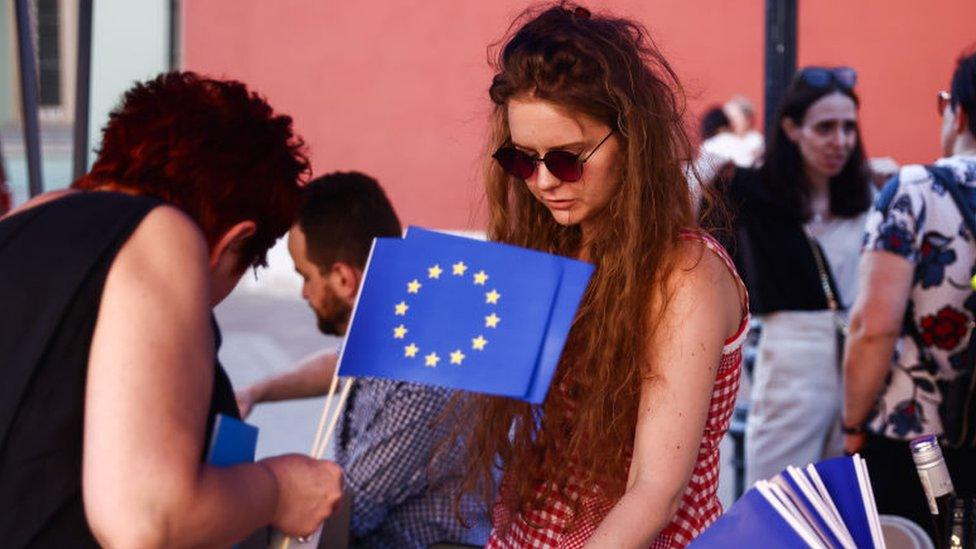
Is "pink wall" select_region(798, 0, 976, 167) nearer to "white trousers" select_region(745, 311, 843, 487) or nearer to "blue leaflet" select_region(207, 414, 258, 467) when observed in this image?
"white trousers" select_region(745, 311, 843, 487)

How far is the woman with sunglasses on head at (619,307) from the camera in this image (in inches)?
76.6

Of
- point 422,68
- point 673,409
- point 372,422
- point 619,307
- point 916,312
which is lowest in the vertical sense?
point 422,68

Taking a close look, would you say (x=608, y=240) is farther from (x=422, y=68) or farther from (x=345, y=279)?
(x=422, y=68)

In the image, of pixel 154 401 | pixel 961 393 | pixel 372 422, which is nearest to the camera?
pixel 154 401

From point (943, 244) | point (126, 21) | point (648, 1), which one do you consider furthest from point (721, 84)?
point (943, 244)

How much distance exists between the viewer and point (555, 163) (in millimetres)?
2018

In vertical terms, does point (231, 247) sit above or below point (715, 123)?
above

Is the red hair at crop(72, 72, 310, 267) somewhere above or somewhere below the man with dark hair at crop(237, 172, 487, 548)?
above

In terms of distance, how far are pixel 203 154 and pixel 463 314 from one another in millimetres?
398

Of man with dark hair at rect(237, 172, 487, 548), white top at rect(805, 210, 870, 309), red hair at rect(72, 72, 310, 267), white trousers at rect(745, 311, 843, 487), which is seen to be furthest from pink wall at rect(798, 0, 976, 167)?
red hair at rect(72, 72, 310, 267)

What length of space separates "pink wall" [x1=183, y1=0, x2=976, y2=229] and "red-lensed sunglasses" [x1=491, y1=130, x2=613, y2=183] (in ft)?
31.7

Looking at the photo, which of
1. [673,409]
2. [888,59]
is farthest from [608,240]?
[888,59]

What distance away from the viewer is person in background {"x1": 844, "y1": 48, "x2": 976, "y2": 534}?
3.29 metres

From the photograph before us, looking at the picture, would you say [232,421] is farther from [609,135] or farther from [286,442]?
[286,442]
